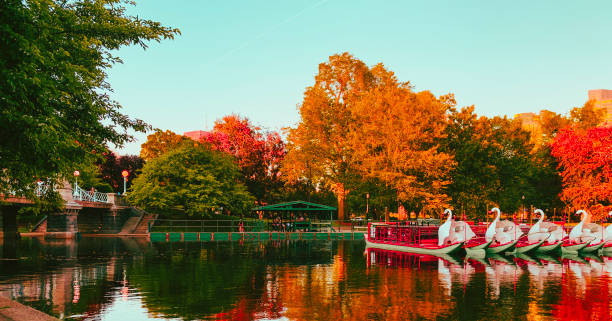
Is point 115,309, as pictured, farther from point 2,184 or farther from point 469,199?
point 469,199

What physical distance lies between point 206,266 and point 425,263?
41.3ft

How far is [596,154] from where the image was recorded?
60344mm

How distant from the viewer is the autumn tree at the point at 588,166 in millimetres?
59625

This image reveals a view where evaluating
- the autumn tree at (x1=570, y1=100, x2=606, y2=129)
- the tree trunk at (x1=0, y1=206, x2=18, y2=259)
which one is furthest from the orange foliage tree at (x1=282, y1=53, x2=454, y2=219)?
the autumn tree at (x1=570, y1=100, x2=606, y2=129)

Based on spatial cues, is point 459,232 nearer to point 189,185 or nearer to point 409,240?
point 409,240

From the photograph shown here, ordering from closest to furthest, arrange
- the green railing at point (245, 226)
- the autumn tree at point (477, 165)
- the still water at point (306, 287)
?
1. the still water at point (306, 287)
2. the green railing at point (245, 226)
3. the autumn tree at point (477, 165)

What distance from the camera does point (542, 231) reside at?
37.5 metres

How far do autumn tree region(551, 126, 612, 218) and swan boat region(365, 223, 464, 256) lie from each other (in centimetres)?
2969

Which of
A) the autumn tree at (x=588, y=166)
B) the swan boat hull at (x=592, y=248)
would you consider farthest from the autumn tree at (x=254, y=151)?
the swan boat hull at (x=592, y=248)

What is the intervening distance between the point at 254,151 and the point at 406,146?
2690 cm

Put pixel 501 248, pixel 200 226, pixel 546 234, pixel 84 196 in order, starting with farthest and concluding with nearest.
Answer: pixel 200 226
pixel 84 196
pixel 546 234
pixel 501 248

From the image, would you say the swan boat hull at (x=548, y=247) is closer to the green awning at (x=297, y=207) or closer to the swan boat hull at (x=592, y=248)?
the swan boat hull at (x=592, y=248)

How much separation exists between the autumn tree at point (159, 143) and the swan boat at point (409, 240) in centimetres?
4034

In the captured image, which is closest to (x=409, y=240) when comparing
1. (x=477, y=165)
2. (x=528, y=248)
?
(x=528, y=248)
